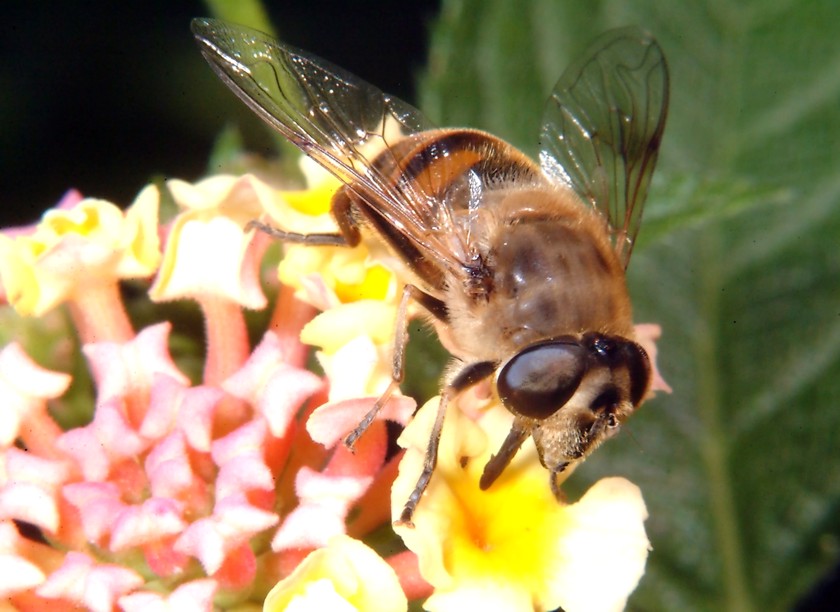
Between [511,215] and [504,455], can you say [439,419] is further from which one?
[511,215]

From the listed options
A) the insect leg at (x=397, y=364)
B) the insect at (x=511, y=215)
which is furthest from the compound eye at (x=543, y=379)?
the insect leg at (x=397, y=364)

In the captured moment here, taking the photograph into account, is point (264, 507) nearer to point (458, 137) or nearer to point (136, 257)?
point (136, 257)

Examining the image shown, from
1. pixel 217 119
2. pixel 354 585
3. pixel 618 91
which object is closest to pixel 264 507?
pixel 354 585

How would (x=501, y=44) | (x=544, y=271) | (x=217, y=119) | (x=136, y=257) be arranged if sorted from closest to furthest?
(x=544, y=271), (x=136, y=257), (x=501, y=44), (x=217, y=119)

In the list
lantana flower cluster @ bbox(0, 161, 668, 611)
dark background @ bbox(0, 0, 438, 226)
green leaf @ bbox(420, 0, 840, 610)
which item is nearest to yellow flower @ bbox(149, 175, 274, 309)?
lantana flower cluster @ bbox(0, 161, 668, 611)

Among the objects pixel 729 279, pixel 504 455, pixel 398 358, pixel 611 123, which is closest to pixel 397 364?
pixel 398 358

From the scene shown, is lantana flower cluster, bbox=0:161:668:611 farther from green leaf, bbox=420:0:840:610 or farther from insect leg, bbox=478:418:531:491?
green leaf, bbox=420:0:840:610
